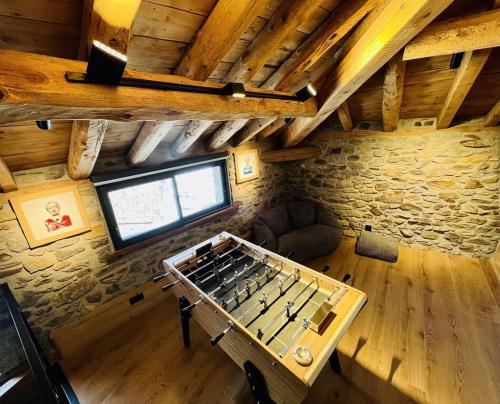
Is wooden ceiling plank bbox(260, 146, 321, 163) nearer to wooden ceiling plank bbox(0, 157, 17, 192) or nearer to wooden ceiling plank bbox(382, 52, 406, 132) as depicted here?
wooden ceiling plank bbox(382, 52, 406, 132)

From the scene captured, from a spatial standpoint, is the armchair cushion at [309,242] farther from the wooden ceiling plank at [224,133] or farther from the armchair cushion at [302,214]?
the wooden ceiling plank at [224,133]

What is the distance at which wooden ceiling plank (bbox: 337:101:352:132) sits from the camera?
3.12 metres

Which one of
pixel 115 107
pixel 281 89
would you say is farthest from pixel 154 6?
pixel 281 89

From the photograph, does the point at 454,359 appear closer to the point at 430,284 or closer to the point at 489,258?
the point at 430,284

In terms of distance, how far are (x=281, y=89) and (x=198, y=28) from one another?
1021mm

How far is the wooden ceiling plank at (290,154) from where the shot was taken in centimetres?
408

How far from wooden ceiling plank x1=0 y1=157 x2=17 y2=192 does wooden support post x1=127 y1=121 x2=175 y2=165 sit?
0.96 metres

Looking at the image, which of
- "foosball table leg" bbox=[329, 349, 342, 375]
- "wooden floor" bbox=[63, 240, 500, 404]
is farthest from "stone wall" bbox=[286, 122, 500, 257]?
"foosball table leg" bbox=[329, 349, 342, 375]

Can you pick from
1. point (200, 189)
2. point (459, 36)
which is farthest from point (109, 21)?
point (200, 189)

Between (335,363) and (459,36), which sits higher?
(459,36)

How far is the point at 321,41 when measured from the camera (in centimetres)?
169

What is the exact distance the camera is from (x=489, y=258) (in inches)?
126

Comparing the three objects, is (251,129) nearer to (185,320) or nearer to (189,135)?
(189,135)

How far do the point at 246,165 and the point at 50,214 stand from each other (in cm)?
267
